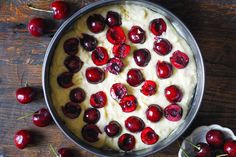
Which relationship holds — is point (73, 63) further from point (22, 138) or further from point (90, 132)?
point (22, 138)

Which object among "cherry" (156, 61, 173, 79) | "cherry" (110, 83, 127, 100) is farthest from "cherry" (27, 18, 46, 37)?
"cherry" (156, 61, 173, 79)

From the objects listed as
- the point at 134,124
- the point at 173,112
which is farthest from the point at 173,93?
the point at 134,124

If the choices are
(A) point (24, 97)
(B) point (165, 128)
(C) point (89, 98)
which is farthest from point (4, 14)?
(B) point (165, 128)

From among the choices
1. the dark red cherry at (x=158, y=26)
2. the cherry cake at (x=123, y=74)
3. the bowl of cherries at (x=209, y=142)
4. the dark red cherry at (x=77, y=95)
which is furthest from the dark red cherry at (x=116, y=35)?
the bowl of cherries at (x=209, y=142)

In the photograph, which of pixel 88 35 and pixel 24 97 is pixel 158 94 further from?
pixel 24 97

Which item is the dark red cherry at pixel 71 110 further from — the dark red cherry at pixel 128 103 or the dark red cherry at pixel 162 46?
the dark red cherry at pixel 162 46

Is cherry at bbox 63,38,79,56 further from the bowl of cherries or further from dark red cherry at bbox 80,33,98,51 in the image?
the bowl of cherries
